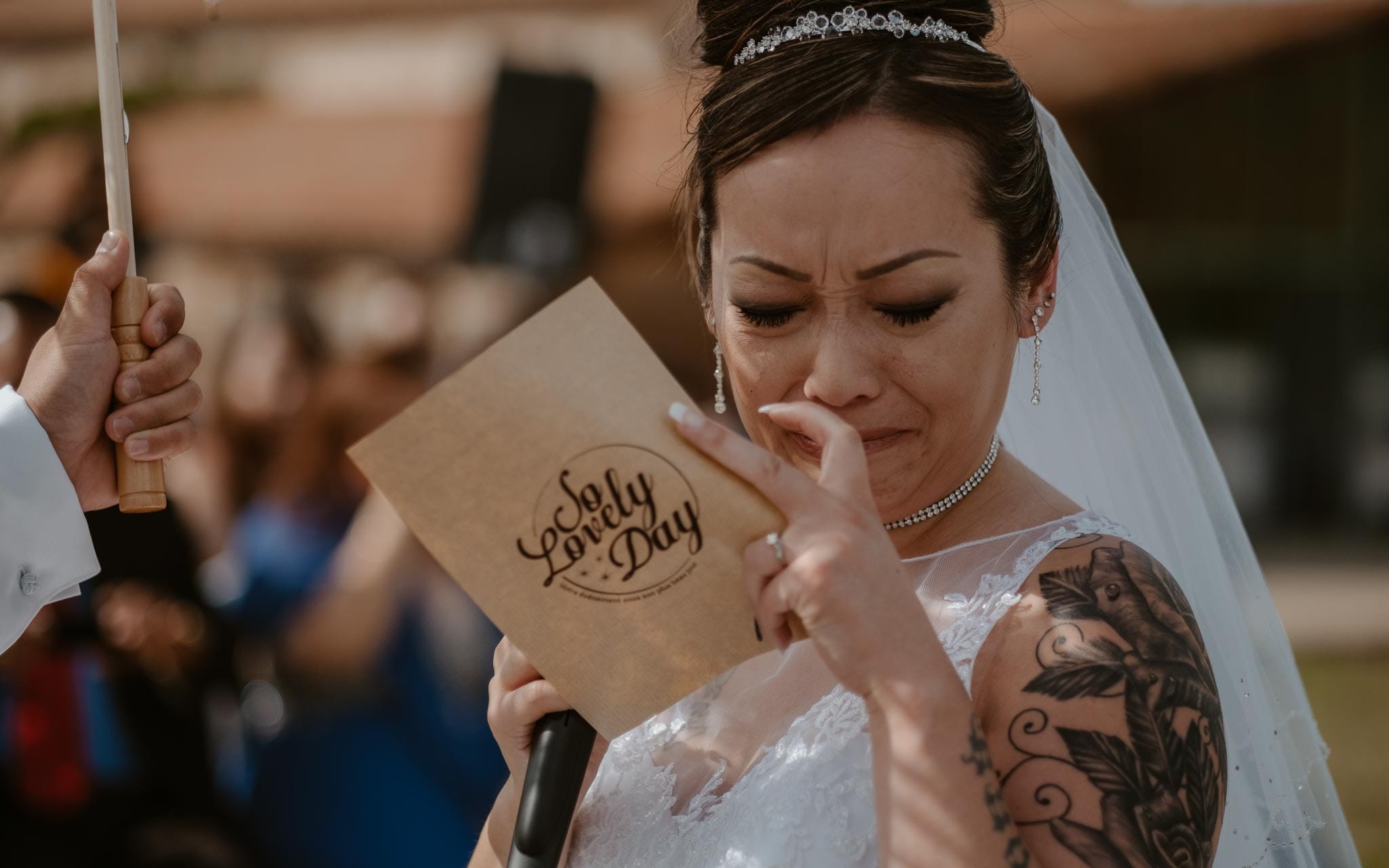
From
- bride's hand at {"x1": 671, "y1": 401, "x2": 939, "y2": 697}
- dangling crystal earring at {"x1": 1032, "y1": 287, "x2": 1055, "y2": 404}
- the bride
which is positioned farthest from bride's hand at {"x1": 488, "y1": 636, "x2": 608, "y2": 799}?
dangling crystal earring at {"x1": 1032, "y1": 287, "x2": 1055, "y2": 404}

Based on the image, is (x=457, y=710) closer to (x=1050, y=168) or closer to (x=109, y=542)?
(x=109, y=542)

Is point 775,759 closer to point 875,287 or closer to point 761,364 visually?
point 761,364

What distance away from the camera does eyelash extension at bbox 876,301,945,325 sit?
158cm

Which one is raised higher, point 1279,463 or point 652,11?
point 652,11

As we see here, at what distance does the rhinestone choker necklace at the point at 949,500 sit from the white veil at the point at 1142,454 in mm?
445

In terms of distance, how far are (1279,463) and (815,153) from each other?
441 inches

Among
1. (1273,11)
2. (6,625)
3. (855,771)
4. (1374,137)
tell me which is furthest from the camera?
(1374,137)

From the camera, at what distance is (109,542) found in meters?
3.85

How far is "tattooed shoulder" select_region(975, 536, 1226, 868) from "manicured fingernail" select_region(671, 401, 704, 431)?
484 millimetres

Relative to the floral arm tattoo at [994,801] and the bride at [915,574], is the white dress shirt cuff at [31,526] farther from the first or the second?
the floral arm tattoo at [994,801]

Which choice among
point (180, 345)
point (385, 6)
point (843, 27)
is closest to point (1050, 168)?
point (843, 27)

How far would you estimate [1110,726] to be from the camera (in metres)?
1.34

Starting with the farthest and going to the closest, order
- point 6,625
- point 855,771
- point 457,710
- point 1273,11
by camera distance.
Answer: point 1273,11, point 457,710, point 6,625, point 855,771

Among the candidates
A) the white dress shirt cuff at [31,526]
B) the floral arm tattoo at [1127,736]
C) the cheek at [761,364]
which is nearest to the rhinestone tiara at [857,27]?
the cheek at [761,364]
